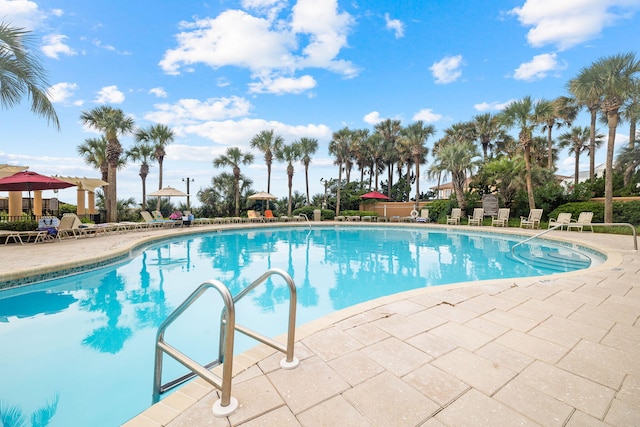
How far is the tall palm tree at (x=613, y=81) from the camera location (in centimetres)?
1209

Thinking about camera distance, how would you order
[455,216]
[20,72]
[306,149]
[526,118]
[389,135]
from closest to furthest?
1. [20,72]
2. [526,118]
3. [455,216]
4. [306,149]
5. [389,135]

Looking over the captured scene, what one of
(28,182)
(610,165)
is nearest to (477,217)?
(610,165)

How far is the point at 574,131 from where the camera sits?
26438 millimetres

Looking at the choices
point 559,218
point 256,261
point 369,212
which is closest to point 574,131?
point 559,218

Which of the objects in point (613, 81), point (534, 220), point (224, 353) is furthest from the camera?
point (534, 220)

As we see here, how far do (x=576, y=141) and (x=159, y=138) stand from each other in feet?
107

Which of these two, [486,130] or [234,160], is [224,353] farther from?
[486,130]

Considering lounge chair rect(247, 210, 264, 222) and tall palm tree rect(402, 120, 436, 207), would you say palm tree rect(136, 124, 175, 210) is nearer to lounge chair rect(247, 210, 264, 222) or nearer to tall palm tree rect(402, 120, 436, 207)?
lounge chair rect(247, 210, 264, 222)

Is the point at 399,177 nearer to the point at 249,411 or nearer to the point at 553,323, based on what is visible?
the point at 553,323

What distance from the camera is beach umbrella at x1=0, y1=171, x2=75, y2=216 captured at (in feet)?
30.2

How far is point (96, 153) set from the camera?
18.3m

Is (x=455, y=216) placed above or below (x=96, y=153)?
below

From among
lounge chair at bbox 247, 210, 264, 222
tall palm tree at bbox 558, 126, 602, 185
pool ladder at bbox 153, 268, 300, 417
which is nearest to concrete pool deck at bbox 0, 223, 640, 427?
pool ladder at bbox 153, 268, 300, 417

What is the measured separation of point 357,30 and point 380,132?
40.9 ft
